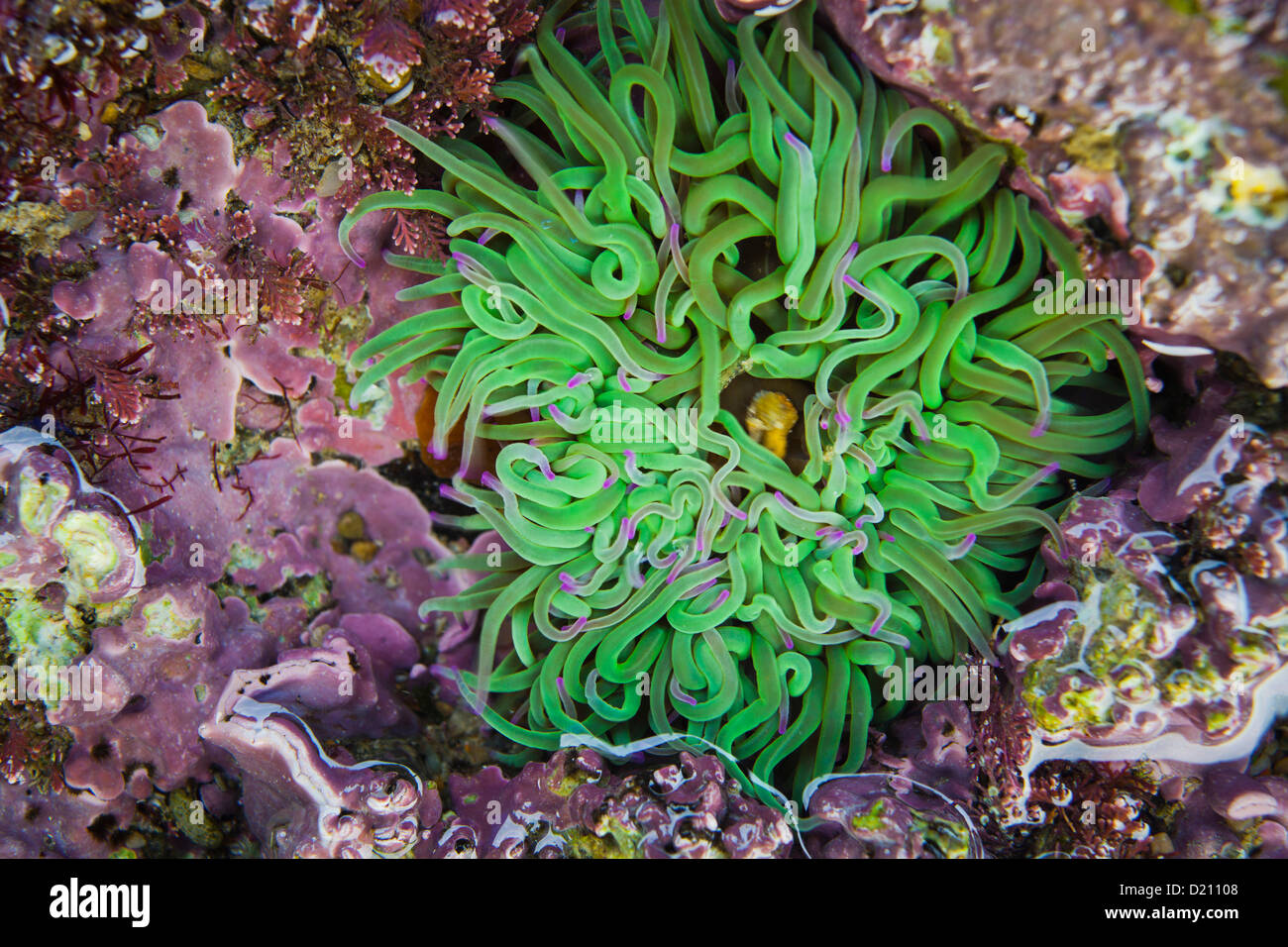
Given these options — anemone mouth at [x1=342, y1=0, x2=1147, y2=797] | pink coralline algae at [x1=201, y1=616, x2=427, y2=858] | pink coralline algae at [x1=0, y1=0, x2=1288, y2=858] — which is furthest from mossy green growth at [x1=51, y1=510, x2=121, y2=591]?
anemone mouth at [x1=342, y1=0, x2=1147, y2=797]

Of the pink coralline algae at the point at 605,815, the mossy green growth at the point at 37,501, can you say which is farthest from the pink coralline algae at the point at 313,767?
the mossy green growth at the point at 37,501

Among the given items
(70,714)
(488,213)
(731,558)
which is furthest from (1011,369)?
(70,714)

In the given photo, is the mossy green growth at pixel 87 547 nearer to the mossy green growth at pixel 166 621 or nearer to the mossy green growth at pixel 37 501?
the mossy green growth at pixel 37 501

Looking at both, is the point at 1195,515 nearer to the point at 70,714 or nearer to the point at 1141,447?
the point at 1141,447

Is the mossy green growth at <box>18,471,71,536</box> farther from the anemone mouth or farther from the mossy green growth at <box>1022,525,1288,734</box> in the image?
the mossy green growth at <box>1022,525,1288,734</box>

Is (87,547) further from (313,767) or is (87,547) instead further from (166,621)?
(313,767)

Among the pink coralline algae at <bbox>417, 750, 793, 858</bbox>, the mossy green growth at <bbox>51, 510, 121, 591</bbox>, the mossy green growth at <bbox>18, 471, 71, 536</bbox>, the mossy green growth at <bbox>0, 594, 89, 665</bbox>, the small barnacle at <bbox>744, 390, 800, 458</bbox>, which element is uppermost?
the small barnacle at <bbox>744, 390, 800, 458</bbox>

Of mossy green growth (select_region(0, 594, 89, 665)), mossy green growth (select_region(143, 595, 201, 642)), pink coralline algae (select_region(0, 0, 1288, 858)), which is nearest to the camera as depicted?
pink coralline algae (select_region(0, 0, 1288, 858))
